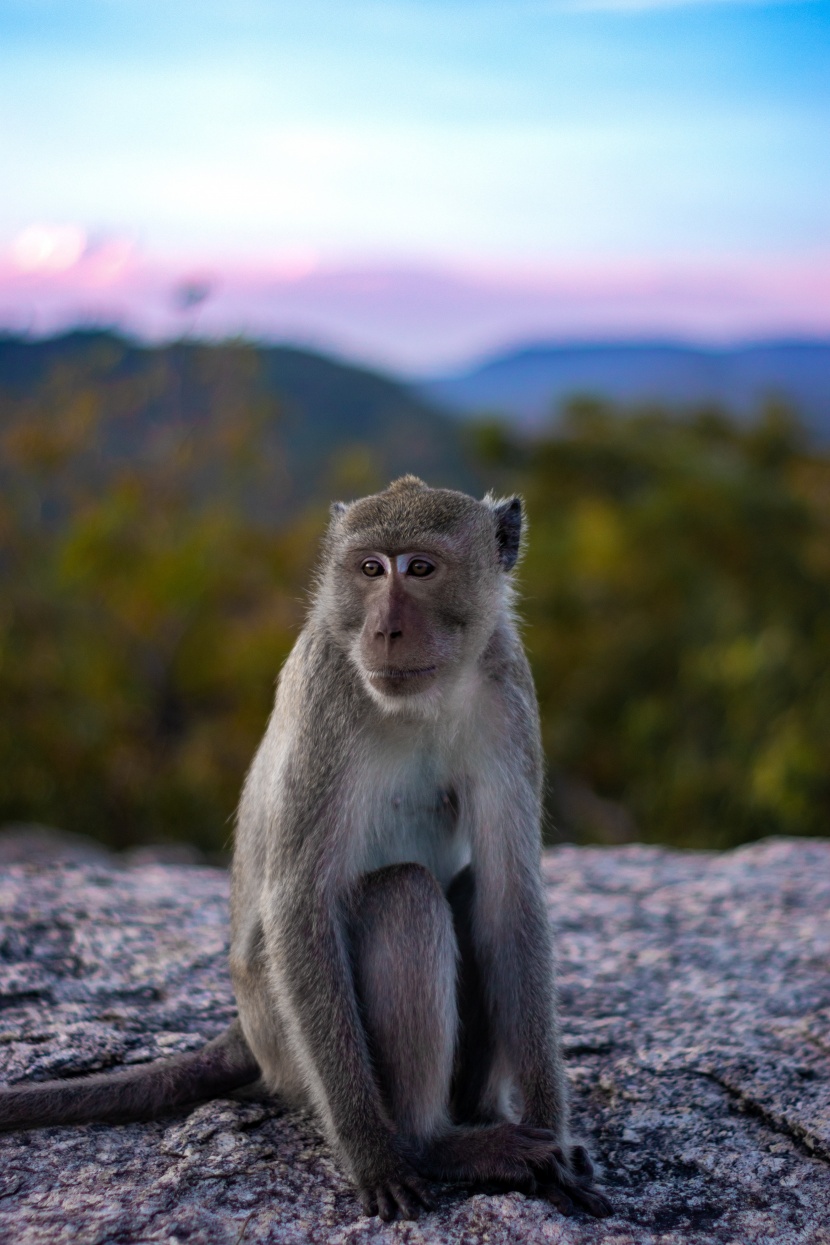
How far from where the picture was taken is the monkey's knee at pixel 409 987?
338 cm

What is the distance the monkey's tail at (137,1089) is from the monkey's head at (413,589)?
135 centimetres

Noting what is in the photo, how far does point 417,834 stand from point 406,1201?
40.4 inches

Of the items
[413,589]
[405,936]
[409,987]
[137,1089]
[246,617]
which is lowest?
[137,1089]

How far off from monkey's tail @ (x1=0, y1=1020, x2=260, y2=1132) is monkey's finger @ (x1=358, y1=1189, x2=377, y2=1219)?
719mm

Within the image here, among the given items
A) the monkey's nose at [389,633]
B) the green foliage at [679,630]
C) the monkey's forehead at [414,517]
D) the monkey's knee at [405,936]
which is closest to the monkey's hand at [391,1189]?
the monkey's knee at [405,936]

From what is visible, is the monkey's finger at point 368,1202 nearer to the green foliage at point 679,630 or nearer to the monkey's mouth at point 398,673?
the monkey's mouth at point 398,673

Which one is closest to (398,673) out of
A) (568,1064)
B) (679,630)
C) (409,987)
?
(409,987)

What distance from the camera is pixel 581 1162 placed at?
11.3 feet

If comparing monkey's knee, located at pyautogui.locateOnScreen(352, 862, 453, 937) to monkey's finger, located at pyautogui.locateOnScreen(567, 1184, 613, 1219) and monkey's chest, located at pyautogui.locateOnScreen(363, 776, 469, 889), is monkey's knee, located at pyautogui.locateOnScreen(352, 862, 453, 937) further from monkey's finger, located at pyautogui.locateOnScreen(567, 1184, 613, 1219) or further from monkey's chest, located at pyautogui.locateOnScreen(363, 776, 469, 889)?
monkey's finger, located at pyautogui.locateOnScreen(567, 1184, 613, 1219)

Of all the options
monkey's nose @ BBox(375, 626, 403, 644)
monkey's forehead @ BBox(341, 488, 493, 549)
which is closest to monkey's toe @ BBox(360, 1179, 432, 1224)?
monkey's nose @ BBox(375, 626, 403, 644)

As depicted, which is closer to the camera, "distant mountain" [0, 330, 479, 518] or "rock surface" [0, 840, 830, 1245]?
"rock surface" [0, 840, 830, 1245]

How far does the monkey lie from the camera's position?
336cm

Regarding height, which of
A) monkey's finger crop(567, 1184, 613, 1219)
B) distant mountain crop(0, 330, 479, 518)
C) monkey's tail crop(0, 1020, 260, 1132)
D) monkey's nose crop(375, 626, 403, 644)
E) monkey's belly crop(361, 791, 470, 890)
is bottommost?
monkey's finger crop(567, 1184, 613, 1219)

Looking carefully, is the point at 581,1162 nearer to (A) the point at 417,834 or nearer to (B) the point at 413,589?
(A) the point at 417,834
